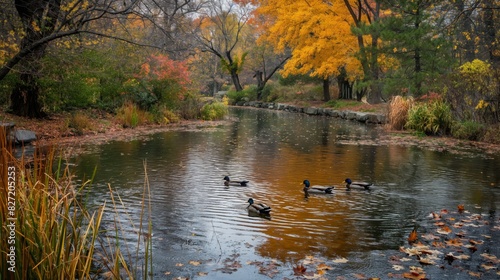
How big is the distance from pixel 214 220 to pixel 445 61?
16418 millimetres

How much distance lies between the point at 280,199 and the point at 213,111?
55.3 feet

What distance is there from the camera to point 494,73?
14281mm

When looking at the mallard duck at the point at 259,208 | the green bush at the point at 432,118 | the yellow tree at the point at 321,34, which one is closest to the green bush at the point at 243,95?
the yellow tree at the point at 321,34

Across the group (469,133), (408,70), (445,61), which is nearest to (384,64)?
(408,70)

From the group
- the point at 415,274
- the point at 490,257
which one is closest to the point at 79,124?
the point at 415,274

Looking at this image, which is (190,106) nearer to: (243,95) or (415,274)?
(243,95)

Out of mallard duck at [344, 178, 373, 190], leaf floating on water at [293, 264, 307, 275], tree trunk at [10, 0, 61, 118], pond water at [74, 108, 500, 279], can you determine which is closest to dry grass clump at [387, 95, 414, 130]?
pond water at [74, 108, 500, 279]

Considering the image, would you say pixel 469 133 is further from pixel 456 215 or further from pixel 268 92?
pixel 268 92

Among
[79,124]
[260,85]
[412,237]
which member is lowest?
[412,237]

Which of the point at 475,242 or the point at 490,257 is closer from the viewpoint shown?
the point at 490,257

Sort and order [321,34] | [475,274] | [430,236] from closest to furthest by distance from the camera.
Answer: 1. [475,274]
2. [430,236]
3. [321,34]

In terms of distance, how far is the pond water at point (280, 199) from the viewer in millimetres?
4996

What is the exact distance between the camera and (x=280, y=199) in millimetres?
7598

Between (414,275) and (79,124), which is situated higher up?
(79,124)
